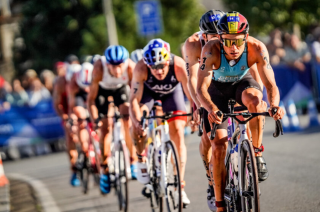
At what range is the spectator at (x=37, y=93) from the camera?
1781 cm

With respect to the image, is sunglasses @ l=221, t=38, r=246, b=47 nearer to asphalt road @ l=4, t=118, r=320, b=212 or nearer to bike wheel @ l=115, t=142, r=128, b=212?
asphalt road @ l=4, t=118, r=320, b=212

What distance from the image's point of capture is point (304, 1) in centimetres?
2208

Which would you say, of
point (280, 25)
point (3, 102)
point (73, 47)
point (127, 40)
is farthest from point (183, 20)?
point (3, 102)

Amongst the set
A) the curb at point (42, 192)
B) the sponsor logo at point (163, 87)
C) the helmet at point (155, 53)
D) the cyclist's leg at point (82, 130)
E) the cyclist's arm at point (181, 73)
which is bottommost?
the curb at point (42, 192)

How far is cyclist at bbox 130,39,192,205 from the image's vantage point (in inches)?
276

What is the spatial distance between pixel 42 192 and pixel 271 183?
4.37m

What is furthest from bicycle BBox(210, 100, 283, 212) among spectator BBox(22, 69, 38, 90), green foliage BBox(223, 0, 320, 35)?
green foliage BBox(223, 0, 320, 35)

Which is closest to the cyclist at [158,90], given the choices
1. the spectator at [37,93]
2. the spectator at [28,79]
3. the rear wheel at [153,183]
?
the rear wheel at [153,183]

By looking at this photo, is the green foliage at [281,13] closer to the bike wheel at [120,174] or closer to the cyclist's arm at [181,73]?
the bike wheel at [120,174]

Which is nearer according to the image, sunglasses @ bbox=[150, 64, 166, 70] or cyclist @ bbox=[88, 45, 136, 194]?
sunglasses @ bbox=[150, 64, 166, 70]

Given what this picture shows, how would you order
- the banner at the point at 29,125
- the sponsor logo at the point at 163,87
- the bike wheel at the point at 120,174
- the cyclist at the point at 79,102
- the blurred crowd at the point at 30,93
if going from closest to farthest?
1. the sponsor logo at the point at 163,87
2. the bike wheel at the point at 120,174
3. the cyclist at the point at 79,102
4. the banner at the point at 29,125
5. the blurred crowd at the point at 30,93

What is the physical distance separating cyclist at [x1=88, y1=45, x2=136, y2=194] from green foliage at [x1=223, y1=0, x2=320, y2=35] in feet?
46.1

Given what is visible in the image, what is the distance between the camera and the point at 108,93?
923 centimetres

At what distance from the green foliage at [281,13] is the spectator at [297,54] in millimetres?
5773
